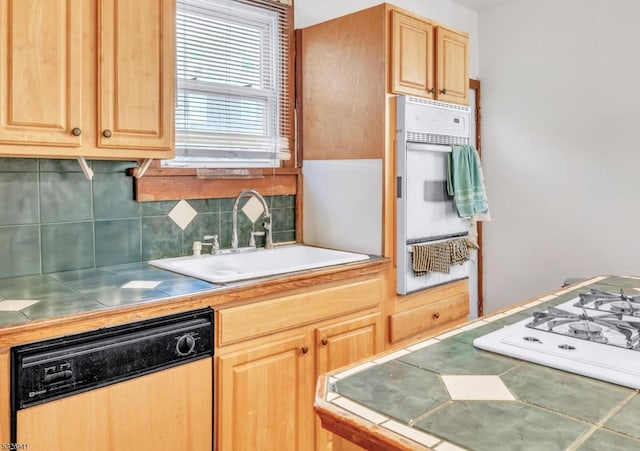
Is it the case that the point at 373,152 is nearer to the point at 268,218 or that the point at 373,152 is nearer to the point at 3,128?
the point at 268,218

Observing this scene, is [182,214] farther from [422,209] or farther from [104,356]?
[422,209]

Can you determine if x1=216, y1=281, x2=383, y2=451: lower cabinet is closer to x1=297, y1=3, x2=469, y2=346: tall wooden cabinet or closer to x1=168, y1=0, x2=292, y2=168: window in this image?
x1=297, y1=3, x2=469, y2=346: tall wooden cabinet

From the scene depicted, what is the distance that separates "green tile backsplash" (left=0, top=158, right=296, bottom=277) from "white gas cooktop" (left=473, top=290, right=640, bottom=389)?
5.38ft

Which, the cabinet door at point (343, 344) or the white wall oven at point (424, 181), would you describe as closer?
the cabinet door at point (343, 344)

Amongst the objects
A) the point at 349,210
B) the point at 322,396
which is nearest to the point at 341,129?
the point at 349,210

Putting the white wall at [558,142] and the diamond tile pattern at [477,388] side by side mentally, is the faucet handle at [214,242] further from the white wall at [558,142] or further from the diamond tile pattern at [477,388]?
the white wall at [558,142]

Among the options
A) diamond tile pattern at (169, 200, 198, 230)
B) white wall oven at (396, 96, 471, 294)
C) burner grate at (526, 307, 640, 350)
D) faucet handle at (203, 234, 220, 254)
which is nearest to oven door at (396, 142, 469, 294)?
white wall oven at (396, 96, 471, 294)

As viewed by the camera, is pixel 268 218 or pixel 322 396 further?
pixel 268 218

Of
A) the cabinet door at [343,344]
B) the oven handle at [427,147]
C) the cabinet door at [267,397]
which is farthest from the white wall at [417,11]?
the cabinet door at [267,397]

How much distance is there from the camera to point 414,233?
2.69m

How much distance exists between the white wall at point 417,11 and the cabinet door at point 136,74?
112 cm

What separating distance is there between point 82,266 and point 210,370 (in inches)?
31.3

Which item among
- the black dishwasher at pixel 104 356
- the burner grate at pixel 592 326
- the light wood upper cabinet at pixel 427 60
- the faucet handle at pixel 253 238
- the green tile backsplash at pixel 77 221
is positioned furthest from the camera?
the faucet handle at pixel 253 238

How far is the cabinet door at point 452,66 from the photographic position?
290 cm
